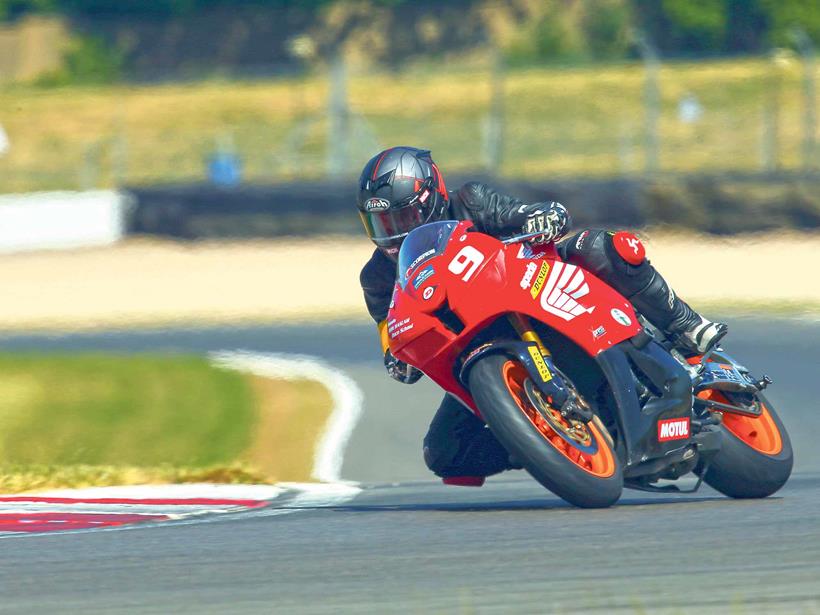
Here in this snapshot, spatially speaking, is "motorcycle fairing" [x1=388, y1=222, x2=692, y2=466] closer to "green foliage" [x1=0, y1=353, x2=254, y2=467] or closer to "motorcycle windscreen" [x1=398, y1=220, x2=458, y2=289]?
"motorcycle windscreen" [x1=398, y1=220, x2=458, y2=289]

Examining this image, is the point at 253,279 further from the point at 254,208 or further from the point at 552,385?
the point at 552,385

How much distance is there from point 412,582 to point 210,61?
43956 mm

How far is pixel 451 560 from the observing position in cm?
430

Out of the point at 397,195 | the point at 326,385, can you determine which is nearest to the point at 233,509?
the point at 397,195

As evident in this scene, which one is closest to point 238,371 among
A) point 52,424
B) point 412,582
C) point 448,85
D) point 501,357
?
point 52,424

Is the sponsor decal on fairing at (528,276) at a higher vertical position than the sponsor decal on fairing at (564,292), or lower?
higher

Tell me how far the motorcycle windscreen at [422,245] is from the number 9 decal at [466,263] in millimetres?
81

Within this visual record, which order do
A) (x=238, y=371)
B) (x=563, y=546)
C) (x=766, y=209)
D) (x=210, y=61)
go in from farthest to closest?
(x=210, y=61) → (x=766, y=209) → (x=238, y=371) → (x=563, y=546)

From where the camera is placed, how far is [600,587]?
384cm

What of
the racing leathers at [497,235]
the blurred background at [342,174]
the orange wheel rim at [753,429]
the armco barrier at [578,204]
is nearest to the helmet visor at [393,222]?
the racing leathers at [497,235]

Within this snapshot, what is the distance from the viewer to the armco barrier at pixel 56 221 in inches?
909

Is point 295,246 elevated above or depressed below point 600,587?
below

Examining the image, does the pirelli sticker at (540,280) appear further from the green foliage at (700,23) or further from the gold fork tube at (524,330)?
the green foliage at (700,23)

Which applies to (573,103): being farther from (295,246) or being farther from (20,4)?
(20,4)
